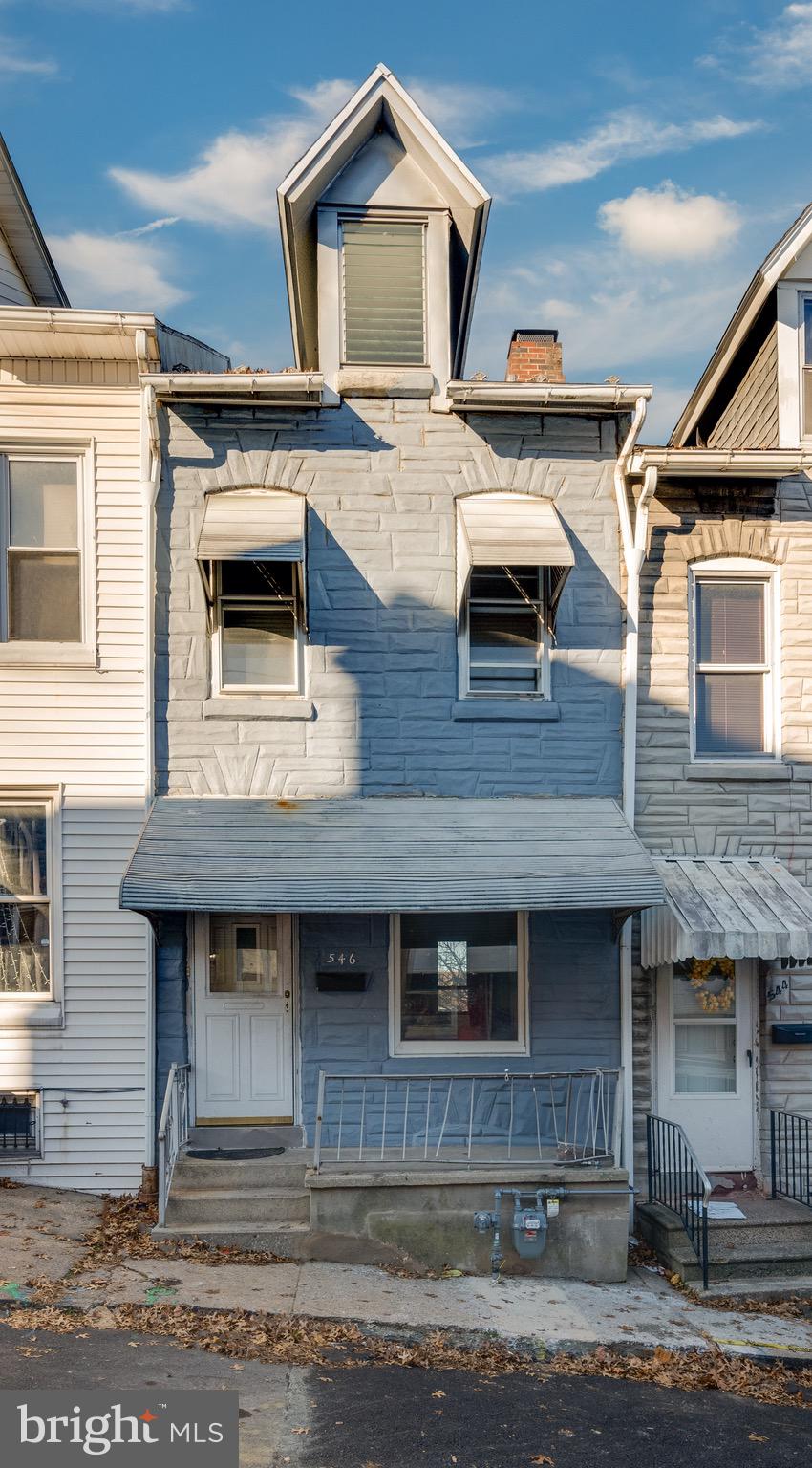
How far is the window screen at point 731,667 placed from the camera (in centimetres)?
1019

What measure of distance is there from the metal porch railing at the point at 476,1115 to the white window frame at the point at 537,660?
3.19m

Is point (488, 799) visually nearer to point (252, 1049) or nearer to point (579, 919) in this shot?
point (579, 919)

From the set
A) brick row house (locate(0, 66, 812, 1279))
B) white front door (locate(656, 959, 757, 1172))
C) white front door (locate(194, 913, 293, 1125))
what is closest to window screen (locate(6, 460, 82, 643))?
brick row house (locate(0, 66, 812, 1279))

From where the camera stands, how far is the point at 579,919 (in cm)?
964

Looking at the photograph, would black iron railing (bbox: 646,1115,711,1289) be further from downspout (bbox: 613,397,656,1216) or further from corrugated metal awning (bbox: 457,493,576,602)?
corrugated metal awning (bbox: 457,493,576,602)

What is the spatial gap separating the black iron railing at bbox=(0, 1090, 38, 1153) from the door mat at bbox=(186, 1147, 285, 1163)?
1509 millimetres

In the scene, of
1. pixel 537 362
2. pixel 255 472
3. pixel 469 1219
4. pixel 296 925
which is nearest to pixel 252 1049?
pixel 296 925

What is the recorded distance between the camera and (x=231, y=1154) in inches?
345

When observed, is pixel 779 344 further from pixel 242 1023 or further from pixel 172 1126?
pixel 172 1126

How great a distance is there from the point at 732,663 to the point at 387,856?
3.84 m

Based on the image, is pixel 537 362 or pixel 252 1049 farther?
pixel 537 362

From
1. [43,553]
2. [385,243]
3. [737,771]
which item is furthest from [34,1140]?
[385,243]

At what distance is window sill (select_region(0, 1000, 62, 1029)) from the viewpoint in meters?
9.32

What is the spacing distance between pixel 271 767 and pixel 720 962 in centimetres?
437
